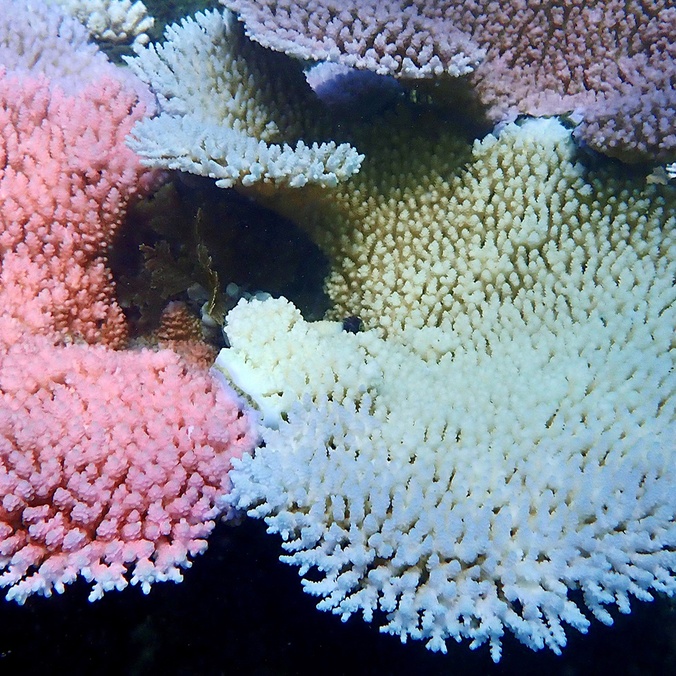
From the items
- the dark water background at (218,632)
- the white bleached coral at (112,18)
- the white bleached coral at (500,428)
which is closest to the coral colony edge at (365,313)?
the white bleached coral at (500,428)

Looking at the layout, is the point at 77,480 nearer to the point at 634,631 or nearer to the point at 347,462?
the point at 347,462

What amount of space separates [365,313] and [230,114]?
3.35 feet

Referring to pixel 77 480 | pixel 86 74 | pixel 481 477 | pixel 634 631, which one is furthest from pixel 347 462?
pixel 86 74

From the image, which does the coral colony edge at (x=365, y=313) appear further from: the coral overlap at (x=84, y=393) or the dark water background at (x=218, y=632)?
→ the dark water background at (x=218, y=632)

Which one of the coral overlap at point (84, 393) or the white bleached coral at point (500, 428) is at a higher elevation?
the white bleached coral at point (500, 428)

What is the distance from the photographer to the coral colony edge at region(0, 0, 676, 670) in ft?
5.23

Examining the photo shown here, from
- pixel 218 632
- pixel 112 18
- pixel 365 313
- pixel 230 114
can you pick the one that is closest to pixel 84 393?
pixel 218 632

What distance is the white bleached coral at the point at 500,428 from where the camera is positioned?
5.07ft

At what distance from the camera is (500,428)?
6.05ft

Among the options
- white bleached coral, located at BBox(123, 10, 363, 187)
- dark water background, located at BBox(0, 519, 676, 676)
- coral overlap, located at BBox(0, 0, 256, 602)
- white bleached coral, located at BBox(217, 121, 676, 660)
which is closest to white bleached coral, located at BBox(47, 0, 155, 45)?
coral overlap, located at BBox(0, 0, 256, 602)

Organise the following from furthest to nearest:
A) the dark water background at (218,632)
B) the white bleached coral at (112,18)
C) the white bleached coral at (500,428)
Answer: the white bleached coral at (112,18) → the dark water background at (218,632) → the white bleached coral at (500,428)

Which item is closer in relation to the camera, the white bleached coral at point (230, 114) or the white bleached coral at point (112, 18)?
the white bleached coral at point (230, 114)

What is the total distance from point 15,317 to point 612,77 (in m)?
2.66

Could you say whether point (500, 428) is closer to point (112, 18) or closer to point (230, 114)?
point (230, 114)
